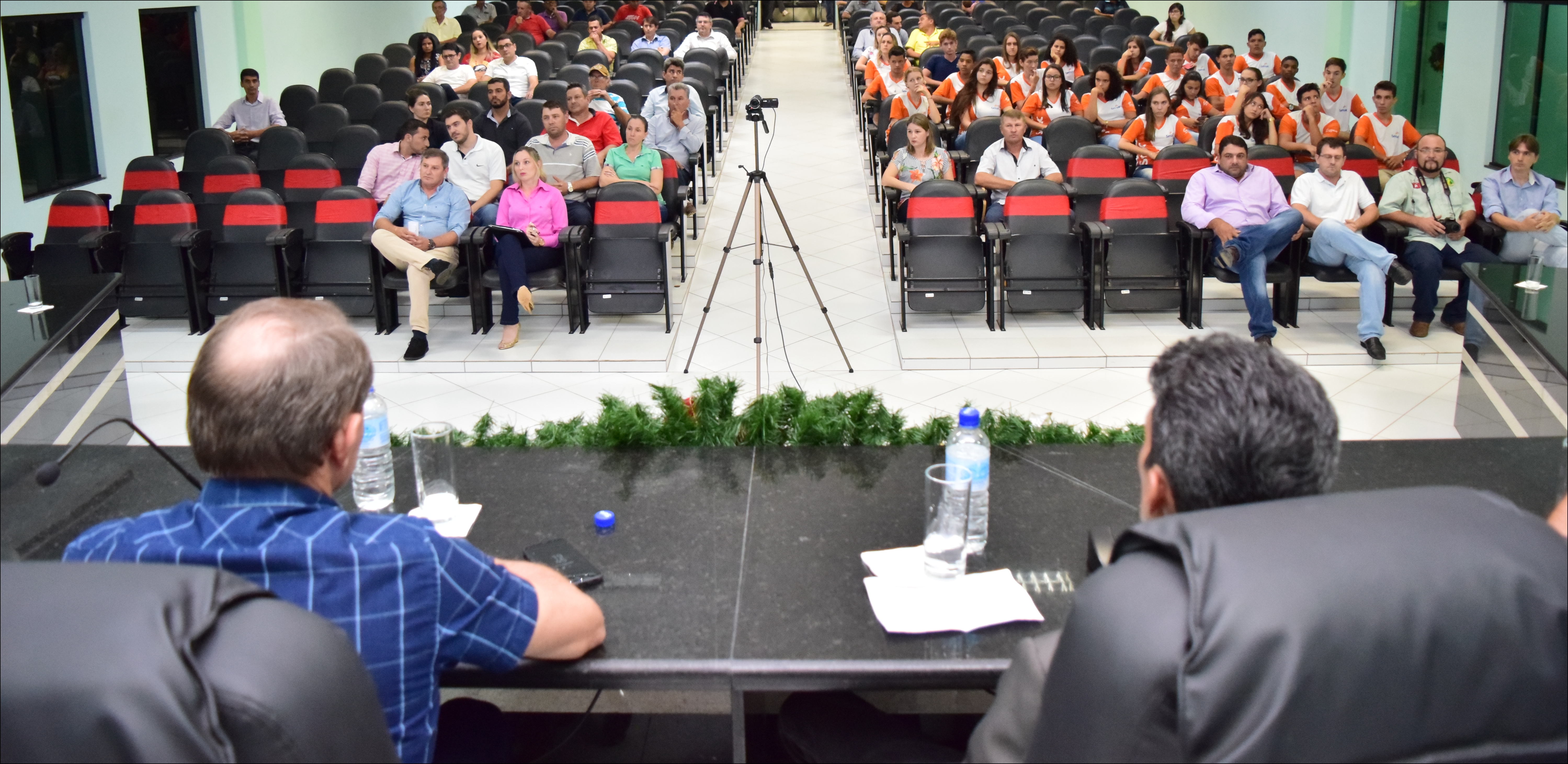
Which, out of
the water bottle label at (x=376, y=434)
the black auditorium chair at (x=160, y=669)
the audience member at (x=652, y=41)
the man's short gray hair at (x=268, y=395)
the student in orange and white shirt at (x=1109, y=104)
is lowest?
the water bottle label at (x=376, y=434)

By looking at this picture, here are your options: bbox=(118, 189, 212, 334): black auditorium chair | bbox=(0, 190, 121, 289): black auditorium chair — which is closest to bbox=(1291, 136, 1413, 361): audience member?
bbox=(118, 189, 212, 334): black auditorium chair

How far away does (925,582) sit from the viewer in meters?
2.34

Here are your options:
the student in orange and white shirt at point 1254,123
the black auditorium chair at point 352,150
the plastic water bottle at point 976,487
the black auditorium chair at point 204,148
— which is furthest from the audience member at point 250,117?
the plastic water bottle at point 976,487

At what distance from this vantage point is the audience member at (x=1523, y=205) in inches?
285

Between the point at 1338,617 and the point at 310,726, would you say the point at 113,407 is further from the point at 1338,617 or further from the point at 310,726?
the point at 1338,617

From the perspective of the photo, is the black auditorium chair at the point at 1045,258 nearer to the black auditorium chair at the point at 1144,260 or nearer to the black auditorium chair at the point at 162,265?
the black auditorium chair at the point at 1144,260

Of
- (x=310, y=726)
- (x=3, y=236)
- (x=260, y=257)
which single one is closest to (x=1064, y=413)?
(x=260, y=257)

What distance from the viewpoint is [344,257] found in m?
7.70

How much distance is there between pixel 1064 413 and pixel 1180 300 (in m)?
1.80

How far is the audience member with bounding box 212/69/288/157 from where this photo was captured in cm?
1025

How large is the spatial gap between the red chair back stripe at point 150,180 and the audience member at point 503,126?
2.04 m

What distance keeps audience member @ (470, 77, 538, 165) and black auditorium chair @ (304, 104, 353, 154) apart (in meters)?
1.72

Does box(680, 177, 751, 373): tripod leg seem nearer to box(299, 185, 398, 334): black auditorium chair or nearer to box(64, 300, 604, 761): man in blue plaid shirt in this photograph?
box(299, 185, 398, 334): black auditorium chair

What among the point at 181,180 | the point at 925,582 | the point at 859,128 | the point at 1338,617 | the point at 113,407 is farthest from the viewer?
the point at 859,128
